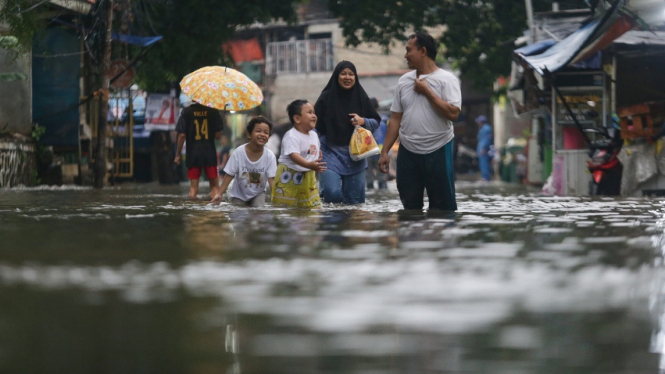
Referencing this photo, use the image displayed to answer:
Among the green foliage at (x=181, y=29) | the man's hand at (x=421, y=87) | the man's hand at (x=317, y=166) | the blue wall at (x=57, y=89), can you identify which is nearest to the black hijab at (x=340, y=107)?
the man's hand at (x=317, y=166)

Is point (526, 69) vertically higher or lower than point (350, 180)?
higher

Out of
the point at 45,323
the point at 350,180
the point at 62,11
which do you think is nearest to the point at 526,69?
the point at 62,11

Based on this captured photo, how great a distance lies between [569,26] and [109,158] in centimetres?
938

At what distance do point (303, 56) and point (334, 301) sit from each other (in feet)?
131

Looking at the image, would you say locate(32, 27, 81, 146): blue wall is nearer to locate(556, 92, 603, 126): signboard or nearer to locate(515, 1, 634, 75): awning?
locate(515, 1, 634, 75): awning

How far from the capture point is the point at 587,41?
569 inches

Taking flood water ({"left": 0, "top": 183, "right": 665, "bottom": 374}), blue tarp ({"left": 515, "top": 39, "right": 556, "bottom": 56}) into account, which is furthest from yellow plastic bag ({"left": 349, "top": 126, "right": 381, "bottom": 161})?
blue tarp ({"left": 515, "top": 39, "right": 556, "bottom": 56})

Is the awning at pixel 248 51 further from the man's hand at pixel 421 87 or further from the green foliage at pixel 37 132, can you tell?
the man's hand at pixel 421 87

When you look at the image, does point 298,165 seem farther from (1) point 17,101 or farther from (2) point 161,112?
(2) point 161,112

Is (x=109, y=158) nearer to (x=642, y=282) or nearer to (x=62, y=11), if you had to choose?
(x=62, y=11)

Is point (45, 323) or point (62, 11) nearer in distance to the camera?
point (45, 323)

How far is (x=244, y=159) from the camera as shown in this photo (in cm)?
957

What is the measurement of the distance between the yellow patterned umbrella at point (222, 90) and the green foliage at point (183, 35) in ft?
32.4

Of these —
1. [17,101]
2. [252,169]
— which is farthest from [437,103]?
[17,101]
